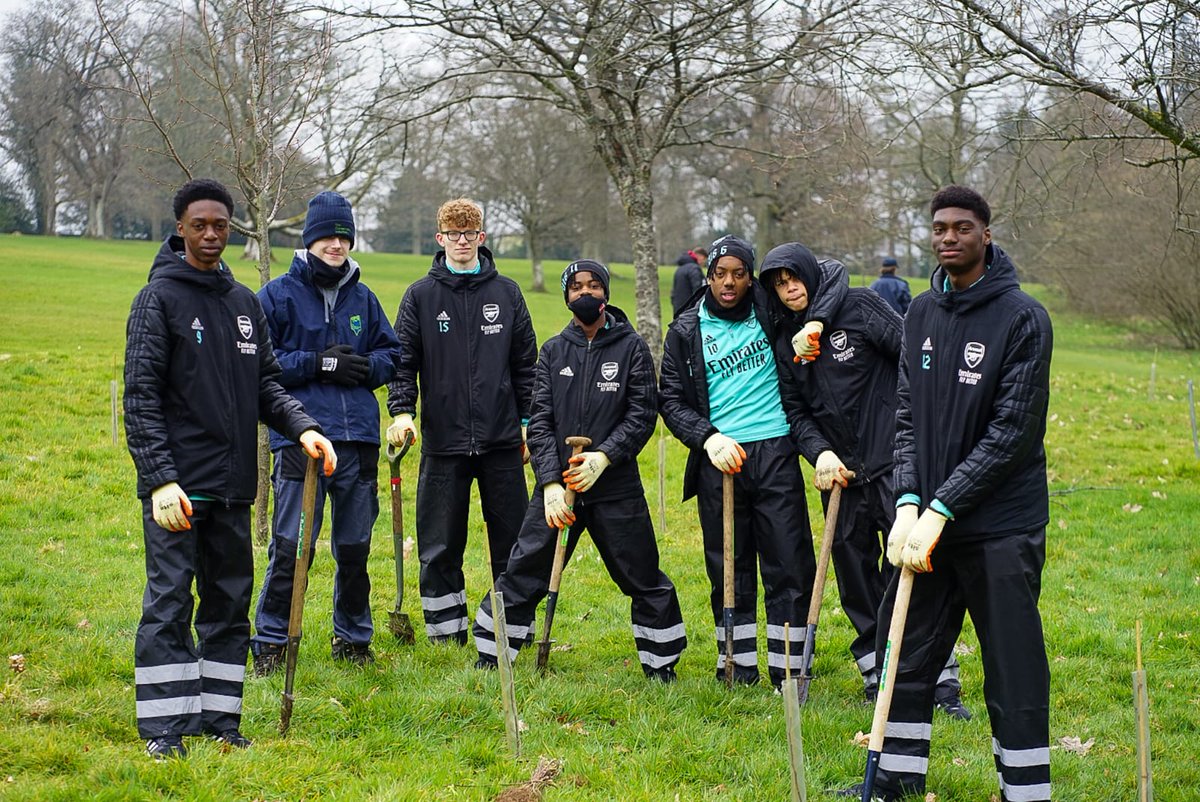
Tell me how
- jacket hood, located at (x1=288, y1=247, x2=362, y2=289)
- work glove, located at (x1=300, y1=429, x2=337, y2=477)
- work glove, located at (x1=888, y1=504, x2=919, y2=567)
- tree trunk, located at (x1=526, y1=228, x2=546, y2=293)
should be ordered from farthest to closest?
tree trunk, located at (x1=526, y1=228, x2=546, y2=293)
jacket hood, located at (x1=288, y1=247, x2=362, y2=289)
work glove, located at (x1=300, y1=429, x2=337, y2=477)
work glove, located at (x1=888, y1=504, x2=919, y2=567)

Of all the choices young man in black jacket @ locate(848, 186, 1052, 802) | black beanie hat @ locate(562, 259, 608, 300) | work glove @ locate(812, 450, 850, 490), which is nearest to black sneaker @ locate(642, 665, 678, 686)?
work glove @ locate(812, 450, 850, 490)

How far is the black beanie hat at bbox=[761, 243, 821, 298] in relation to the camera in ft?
19.3

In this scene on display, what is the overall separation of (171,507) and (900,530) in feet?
9.56

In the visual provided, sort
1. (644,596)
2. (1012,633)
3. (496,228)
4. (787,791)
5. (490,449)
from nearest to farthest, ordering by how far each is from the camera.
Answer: (1012,633) < (787,791) < (644,596) < (490,449) < (496,228)

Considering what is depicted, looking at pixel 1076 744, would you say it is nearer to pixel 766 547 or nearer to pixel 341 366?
pixel 766 547

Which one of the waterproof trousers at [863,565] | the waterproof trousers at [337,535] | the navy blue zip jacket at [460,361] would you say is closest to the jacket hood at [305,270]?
the navy blue zip jacket at [460,361]

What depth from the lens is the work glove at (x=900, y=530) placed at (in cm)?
448

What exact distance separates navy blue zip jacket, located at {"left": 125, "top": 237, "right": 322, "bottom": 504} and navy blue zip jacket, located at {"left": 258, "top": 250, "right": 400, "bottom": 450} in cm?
91

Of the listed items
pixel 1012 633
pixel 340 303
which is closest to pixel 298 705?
pixel 340 303

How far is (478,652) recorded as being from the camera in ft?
20.5

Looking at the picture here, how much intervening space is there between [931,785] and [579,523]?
2.24 metres

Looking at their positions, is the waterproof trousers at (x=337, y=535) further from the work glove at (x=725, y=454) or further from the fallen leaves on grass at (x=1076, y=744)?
Answer: the fallen leaves on grass at (x=1076, y=744)

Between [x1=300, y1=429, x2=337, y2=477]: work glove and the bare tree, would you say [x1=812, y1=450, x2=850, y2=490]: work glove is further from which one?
the bare tree

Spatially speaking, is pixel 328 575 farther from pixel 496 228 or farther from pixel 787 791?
pixel 496 228
